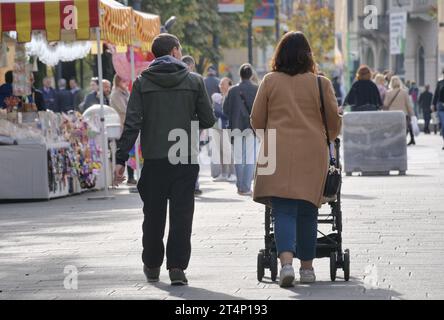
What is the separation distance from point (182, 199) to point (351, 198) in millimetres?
7838

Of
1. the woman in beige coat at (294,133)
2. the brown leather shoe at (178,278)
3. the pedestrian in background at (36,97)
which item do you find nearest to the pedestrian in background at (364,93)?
the pedestrian in background at (36,97)

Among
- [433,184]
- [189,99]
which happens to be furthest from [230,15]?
[189,99]

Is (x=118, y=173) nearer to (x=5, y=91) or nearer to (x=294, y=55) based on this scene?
(x=294, y=55)

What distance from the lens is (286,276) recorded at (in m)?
9.41

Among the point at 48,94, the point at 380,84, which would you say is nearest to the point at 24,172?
the point at 380,84

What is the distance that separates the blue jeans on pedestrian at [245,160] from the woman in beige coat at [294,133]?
9.42m

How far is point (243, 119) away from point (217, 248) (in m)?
7.46

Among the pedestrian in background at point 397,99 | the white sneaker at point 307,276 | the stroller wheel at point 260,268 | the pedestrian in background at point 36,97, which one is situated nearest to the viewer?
the white sneaker at point 307,276

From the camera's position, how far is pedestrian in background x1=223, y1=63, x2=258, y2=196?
19.3 m

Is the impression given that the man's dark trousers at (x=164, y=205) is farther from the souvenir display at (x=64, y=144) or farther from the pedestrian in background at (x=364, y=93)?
the pedestrian in background at (x=364, y=93)

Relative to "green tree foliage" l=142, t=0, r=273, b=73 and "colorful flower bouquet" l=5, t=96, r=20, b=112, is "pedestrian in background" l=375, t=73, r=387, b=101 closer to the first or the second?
"colorful flower bouquet" l=5, t=96, r=20, b=112

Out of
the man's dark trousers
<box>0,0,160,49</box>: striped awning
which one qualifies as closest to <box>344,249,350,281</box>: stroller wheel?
the man's dark trousers

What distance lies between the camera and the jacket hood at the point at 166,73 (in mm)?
10109
